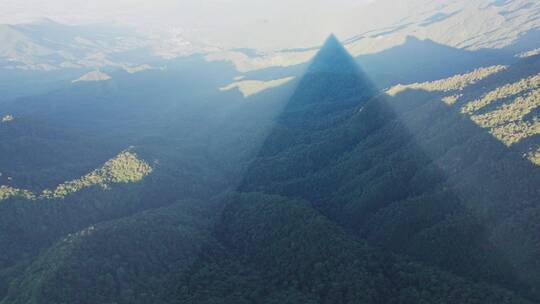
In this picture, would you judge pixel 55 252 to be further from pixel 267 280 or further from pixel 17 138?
pixel 17 138

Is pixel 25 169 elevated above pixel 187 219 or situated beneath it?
elevated above

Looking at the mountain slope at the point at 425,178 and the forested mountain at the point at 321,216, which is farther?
the mountain slope at the point at 425,178

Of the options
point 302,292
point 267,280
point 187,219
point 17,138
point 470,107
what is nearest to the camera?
point 302,292

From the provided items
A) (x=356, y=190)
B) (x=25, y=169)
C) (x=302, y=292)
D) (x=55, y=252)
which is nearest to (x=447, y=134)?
(x=356, y=190)

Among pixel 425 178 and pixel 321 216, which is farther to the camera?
pixel 425 178

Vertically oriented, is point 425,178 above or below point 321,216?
above

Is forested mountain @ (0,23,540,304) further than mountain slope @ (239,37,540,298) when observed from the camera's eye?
No

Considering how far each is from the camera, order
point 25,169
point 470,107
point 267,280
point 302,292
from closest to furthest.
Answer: point 302,292, point 267,280, point 470,107, point 25,169

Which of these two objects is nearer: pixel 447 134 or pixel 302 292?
pixel 302 292
